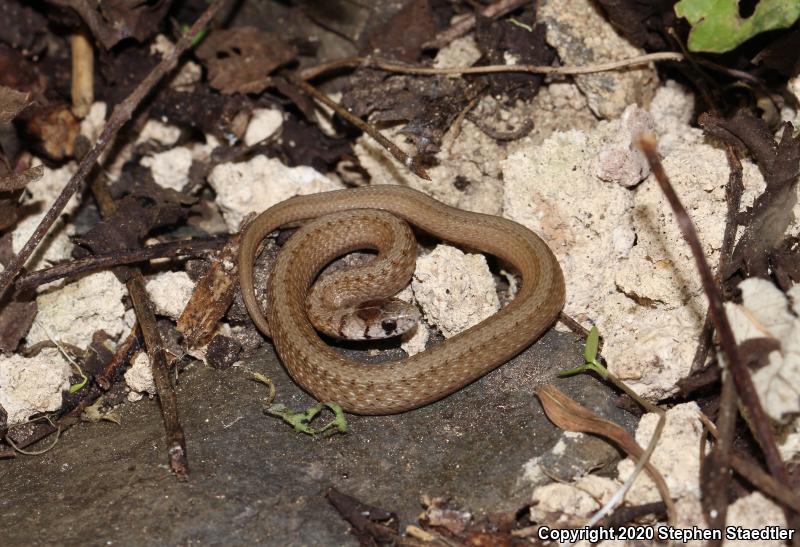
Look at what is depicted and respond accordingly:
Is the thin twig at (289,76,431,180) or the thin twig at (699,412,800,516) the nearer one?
the thin twig at (699,412,800,516)

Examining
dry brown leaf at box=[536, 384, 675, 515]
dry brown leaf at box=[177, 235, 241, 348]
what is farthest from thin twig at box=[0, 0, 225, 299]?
dry brown leaf at box=[536, 384, 675, 515]

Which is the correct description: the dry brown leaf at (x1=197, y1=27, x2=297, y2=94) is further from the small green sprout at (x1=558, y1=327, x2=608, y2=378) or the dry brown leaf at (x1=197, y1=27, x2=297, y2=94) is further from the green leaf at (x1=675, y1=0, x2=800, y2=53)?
the small green sprout at (x1=558, y1=327, x2=608, y2=378)

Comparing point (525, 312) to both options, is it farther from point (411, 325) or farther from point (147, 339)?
point (147, 339)

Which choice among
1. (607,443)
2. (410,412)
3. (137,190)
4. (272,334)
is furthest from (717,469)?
(137,190)

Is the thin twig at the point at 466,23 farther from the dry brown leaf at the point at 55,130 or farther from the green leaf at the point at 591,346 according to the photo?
the dry brown leaf at the point at 55,130

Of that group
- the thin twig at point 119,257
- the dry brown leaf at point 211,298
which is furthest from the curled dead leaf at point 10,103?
the dry brown leaf at point 211,298

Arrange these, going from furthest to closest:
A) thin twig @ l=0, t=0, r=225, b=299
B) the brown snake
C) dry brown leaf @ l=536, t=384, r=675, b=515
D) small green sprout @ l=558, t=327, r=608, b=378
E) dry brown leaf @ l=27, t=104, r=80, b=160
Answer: dry brown leaf @ l=27, t=104, r=80, b=160, thin twig @ l=0, t=0, r=225, b=299, the brown snake, small green sprout @ l=558, t=327, r=608, b=378, dry brown leaf @ l=536, t=384, r=675, b=515
